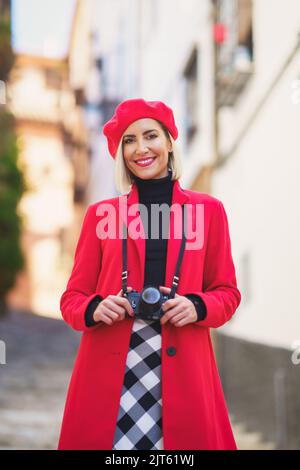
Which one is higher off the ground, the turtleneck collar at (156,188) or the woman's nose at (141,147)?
the woman's nose at (141,147)

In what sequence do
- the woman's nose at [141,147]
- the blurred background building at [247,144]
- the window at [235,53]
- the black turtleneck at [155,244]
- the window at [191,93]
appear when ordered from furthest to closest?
the window at [191,93], the window at [235,53], the blurred background building at [247,144], the woman's nose at [141,147], the black turtleneck at [155,244]

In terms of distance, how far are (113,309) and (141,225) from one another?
0.35 m

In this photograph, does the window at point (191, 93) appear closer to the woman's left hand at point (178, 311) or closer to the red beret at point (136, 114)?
the red beret at point (136, 114)

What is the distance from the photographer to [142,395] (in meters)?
2.19

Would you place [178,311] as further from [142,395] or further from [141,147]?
[141,147]

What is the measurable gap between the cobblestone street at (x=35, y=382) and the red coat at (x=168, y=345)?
3431mm

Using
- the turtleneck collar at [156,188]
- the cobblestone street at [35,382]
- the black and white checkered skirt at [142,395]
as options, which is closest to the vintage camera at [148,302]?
the black and white checkered skirt at [142,395]

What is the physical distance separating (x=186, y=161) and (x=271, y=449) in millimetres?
5504

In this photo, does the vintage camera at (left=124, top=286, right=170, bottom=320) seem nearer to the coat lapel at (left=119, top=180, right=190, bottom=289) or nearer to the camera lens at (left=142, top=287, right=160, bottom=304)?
the camera lens at (left=142, top=287, right=160, bottom=304)

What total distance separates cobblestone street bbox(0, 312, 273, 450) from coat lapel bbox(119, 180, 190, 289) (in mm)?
3567

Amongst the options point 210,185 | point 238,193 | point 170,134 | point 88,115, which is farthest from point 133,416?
point 88,115

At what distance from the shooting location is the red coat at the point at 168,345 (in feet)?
7.02

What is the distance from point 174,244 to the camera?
2277 mm

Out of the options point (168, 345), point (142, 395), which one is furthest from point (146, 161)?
point (142, 395)
